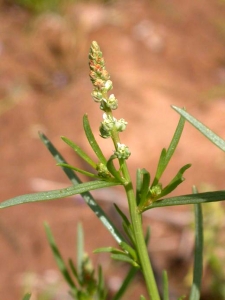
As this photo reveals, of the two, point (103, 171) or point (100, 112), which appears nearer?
point (103, 171)

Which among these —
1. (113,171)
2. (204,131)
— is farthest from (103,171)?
(204,131)

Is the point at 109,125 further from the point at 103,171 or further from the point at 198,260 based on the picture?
the point at 198,260

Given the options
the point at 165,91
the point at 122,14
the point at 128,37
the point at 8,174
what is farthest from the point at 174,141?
the point at 122,14

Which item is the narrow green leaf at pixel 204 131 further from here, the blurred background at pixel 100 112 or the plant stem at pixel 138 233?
the blurred background at pixel 100 112

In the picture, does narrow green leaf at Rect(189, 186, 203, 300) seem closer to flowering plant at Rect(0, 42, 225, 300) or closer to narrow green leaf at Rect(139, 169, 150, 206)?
flowering plant at Rect(0, 42, 225, 300)

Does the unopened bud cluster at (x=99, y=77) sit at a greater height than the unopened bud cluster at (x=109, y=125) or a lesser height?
greater

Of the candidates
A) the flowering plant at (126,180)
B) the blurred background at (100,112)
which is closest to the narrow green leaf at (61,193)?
the flowering plant at (126,180)
